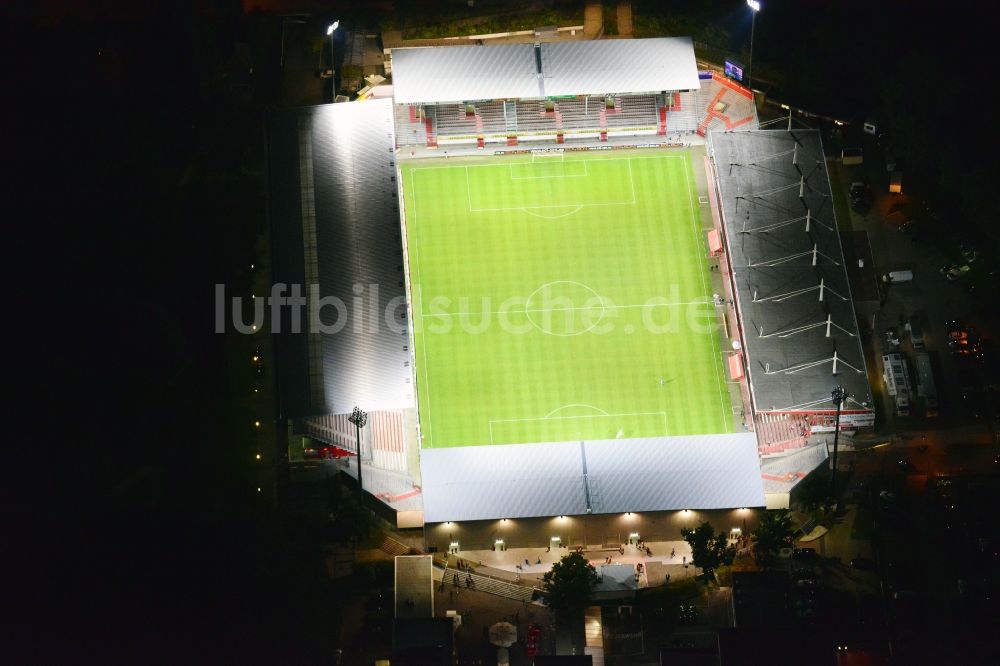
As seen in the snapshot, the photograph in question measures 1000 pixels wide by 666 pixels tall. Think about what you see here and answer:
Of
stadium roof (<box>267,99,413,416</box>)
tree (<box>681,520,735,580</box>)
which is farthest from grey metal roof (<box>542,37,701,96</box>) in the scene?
tree (<box>681,520,735,580</box>)

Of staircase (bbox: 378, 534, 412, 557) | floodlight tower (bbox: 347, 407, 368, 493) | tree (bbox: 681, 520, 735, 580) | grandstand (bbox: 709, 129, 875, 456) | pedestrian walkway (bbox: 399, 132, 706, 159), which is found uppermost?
pedestrian walkway (bbox: 399, 132, 706, 159)

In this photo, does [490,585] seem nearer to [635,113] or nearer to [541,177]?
[541,177]

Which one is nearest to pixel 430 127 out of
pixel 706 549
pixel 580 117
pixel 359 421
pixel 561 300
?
pixel 580 117

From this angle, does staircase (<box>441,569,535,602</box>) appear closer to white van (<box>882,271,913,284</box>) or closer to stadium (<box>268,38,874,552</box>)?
stadium (<box>268,38,874,552</box>)

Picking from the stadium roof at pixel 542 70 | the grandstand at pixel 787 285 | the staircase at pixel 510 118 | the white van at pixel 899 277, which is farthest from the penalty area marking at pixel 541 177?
the white van at pixel 899 277

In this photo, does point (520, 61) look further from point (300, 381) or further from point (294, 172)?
point (300, 381)

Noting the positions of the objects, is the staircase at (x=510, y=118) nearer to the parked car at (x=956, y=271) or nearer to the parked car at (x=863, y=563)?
the parked car at (x=956, y=271)

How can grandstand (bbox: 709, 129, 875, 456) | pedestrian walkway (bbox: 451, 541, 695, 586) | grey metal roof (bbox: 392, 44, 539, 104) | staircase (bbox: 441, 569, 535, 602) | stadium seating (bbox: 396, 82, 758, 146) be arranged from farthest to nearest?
stadium seating (bbox: 396, 82, 758, 146) → grey metal roof (bbox: 392, 44, 539, 104) → grandstand (bbox: 709, 129, 875, 456) → pedestrian walkway (bbox: 451, 541, 695, 586) → staircase (bbox: 441, 569, 535, 602)
